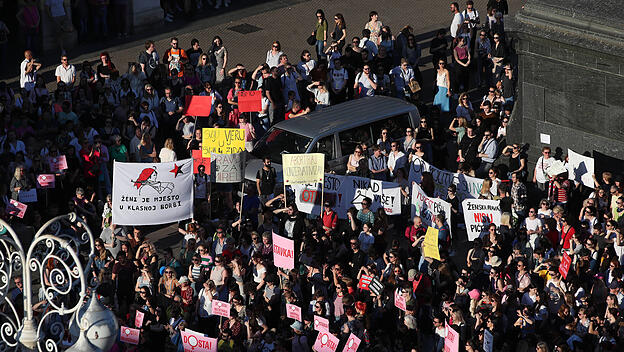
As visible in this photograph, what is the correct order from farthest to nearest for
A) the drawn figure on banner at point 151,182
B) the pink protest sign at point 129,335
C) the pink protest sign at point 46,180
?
the pink protest sign at point 46,180, the drawn figure on banner at point 151,182, the pink protest sign at point 129,335

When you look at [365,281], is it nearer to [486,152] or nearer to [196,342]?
[196,342]

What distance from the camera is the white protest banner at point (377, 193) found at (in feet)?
72.7

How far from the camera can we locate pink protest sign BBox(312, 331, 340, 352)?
1827cm

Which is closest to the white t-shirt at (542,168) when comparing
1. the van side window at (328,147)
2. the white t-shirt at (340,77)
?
the van side window at (328,147)

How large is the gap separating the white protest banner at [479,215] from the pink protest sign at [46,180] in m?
7.03

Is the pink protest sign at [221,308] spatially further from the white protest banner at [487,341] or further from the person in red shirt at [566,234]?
the person in red shirt at [566,234]

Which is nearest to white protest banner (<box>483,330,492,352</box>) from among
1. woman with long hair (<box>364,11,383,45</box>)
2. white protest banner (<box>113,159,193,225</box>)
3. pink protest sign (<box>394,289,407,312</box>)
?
pink protest sign (<box>394,289,407,312</box>)

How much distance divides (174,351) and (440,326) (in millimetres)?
3802

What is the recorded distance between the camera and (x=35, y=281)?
2225 cm

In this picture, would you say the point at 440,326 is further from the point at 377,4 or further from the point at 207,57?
the point at 377,4

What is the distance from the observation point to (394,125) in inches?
986

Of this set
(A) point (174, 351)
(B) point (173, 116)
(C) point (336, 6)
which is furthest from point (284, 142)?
(C) point (336, 6)

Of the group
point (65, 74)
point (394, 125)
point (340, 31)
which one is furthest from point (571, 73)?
point (65, 74)

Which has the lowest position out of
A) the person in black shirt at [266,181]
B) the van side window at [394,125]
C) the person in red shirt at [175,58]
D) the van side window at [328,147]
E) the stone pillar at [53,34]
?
the person in black shirt at [266,181]
